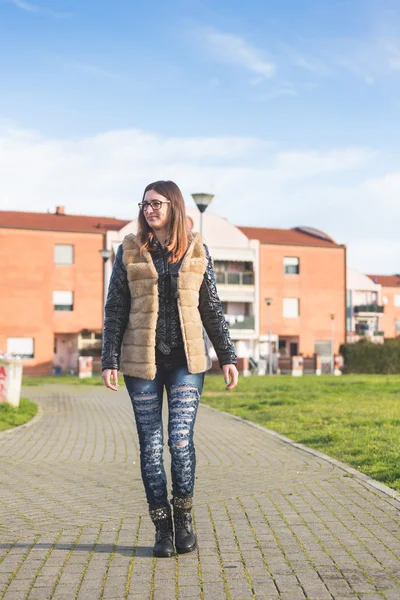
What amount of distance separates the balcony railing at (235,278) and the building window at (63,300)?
10.6m

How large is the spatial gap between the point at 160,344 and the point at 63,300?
52.3 m

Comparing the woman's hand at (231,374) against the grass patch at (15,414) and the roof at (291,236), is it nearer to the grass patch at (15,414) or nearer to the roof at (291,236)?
the grass patch at (15,414)

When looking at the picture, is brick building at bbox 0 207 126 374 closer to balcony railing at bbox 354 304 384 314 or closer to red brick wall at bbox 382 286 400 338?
balcony railing at bbox 354 304 384 314

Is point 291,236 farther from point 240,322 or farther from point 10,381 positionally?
point 10,381

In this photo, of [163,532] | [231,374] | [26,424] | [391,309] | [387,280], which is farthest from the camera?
[387,280]

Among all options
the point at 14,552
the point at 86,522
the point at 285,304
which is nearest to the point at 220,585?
the point at 14,552

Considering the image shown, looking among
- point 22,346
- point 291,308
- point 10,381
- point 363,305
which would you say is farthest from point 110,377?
point 363,305

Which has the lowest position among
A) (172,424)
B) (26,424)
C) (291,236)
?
(26,424)

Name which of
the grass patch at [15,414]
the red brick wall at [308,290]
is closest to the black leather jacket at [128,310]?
the grass patch at [15,414]

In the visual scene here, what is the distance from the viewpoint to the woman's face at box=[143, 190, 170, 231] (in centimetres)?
564

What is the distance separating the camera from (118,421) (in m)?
15.3

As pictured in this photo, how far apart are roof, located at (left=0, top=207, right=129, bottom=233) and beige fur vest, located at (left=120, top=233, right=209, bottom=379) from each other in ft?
170

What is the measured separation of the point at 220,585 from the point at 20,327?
52577 mm

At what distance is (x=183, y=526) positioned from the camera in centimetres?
542
